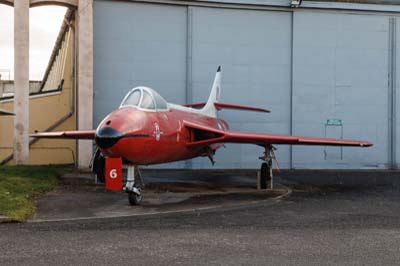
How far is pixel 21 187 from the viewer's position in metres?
12.7

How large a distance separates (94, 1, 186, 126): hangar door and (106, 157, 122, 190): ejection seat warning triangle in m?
11.3

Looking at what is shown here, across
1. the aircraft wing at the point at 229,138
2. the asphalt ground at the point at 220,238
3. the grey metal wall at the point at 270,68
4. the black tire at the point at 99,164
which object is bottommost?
the asphalt ground at the point at 220,238

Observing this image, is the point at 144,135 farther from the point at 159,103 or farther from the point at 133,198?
the point at 159,103

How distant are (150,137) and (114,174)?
1.26 metres

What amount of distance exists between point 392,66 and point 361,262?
19620 mm

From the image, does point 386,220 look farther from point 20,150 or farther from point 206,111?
point 20,150

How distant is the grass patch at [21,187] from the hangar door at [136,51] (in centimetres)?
531

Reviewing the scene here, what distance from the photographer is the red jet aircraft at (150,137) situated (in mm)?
10180

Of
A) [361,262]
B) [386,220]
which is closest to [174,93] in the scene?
[386,220]

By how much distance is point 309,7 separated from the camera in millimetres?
23188

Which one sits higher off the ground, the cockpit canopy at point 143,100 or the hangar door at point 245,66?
the hangar door at point 245,66

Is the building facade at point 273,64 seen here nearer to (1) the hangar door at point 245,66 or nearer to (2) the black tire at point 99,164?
(1) the hangar door at point 245,66

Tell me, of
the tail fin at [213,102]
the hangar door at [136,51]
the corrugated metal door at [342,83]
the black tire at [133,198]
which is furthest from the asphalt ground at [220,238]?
the corrugated metal door at [342,83]

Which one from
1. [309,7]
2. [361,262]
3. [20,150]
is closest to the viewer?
[361,262]
